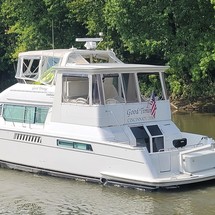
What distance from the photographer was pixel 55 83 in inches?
671

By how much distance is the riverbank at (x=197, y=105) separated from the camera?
103 ft

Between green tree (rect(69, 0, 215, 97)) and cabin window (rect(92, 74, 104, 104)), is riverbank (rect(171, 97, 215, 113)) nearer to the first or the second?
green tree (rect(69, 0, 215, 97))

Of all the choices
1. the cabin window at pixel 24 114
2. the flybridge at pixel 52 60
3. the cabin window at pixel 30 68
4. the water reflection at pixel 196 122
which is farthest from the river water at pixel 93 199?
the water reflection at pixel 196 122

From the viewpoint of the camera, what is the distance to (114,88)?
1633 centimetres

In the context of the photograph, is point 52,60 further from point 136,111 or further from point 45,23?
point 45,23

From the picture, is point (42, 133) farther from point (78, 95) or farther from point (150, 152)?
point (150, 152)

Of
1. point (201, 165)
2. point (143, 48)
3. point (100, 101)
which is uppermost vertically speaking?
point (143, 48)

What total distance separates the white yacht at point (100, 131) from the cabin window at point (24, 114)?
3 cm

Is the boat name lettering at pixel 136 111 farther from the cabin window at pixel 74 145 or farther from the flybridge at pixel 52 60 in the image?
the flybridge at pixel 52 60

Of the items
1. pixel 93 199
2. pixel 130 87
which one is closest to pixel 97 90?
pixel 130 87

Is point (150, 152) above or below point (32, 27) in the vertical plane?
below

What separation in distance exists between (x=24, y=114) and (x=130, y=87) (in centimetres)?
350

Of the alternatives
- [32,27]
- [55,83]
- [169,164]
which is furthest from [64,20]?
[169,164]

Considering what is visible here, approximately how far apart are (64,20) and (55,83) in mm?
22470
